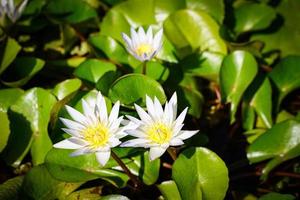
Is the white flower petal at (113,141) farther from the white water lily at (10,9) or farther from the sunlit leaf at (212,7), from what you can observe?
the sunlit leaf at (212,7)

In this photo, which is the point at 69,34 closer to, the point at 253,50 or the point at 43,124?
the point at 43,124

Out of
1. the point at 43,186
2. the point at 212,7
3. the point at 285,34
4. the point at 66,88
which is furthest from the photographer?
the point at 285,34

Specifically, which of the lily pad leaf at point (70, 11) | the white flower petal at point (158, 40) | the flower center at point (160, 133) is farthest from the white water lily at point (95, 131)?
the lily pad leaf at point (70, 11)

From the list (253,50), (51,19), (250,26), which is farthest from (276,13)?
(51,19)

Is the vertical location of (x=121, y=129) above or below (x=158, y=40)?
below

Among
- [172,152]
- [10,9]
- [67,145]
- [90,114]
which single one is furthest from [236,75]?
[10,9]

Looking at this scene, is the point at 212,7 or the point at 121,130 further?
the point at 212,7

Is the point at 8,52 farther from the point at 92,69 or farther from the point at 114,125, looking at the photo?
the point at 114,125

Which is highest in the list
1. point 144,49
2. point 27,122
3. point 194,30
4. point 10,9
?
point 10,9
